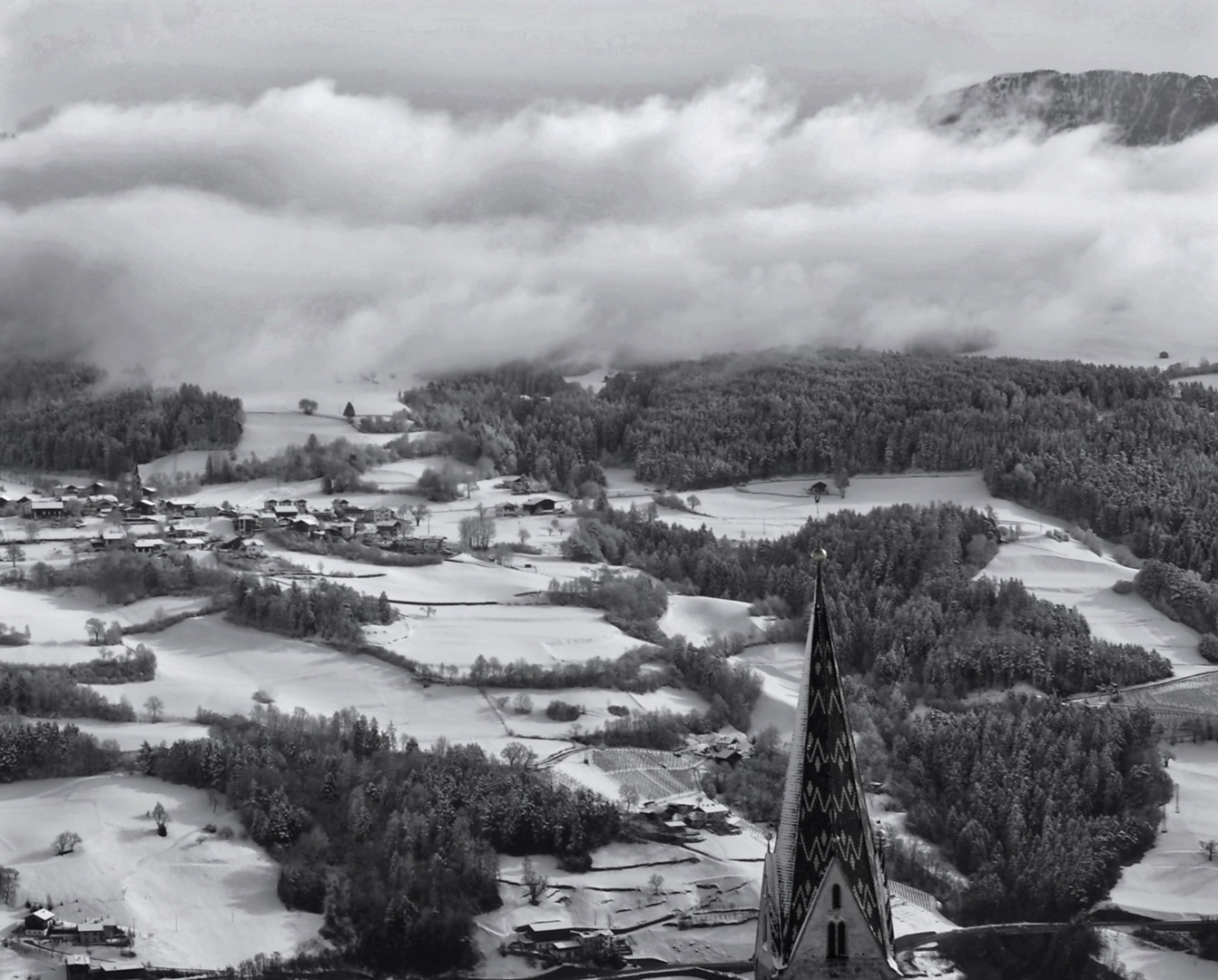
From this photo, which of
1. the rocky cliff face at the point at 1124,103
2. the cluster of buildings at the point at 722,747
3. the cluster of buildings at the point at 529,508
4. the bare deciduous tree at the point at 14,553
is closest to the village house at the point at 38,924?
the cluster of buildings at the point at 722,747

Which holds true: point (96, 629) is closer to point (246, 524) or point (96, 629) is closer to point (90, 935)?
point (246, 524)

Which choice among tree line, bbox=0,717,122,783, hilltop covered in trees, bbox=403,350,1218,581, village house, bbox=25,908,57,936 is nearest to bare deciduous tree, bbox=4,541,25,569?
tree line, bbox=0,717,122,783

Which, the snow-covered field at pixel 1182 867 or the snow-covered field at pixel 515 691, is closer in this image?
the snow-covered field at pixel 515 691

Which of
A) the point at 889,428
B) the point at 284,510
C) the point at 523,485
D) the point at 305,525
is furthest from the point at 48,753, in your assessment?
the point at 889,428

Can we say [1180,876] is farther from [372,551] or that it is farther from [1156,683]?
[372,551]

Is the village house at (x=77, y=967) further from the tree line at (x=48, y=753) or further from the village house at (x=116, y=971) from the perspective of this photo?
the tree line at (x=48, y=753)

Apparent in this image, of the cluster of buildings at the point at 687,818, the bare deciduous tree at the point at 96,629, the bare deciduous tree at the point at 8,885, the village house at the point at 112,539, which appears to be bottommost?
the bare deciduous tree at the point at 8,885

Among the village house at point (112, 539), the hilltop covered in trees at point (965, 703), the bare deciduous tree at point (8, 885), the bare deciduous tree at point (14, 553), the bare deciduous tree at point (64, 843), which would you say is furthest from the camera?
the village house at point (112, 539)
